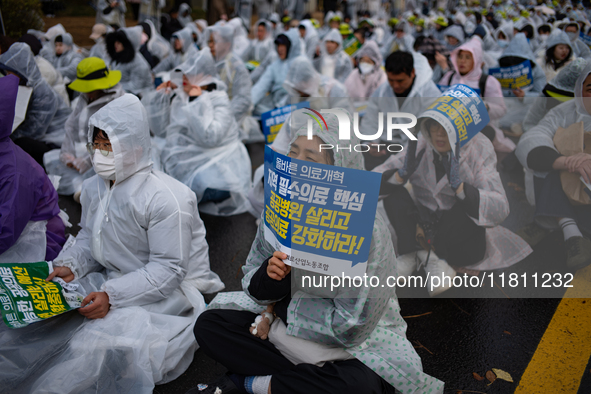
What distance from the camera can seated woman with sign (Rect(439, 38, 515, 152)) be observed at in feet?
15.2

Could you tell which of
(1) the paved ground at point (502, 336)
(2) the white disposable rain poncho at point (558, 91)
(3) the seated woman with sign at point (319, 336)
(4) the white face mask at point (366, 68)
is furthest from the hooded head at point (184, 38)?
(3) the seated woman with sign at point (319, 336)

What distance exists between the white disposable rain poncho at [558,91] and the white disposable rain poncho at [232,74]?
3181 mm

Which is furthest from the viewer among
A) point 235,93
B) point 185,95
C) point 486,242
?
point 235,93

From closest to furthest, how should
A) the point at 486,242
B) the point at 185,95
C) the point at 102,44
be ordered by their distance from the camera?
the point at 486,242 → the point at 185,95 → the point at 102,44

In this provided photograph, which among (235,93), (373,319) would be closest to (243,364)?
(373,319)

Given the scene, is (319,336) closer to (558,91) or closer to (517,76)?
(558,91)

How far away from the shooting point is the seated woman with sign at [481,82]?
4.62m

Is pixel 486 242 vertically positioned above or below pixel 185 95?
below

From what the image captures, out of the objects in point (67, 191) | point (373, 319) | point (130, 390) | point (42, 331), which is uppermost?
point (373, 319)

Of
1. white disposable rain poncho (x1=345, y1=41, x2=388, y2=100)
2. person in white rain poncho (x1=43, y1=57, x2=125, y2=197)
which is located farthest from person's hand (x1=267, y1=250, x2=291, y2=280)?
white disposable rain poncho (x1=345, y1=41, x2=388, y2=100)

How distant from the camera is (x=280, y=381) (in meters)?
1.88

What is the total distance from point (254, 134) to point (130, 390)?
4.69 meters

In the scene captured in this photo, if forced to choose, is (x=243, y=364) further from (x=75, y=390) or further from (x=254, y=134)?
(x=254, y=134)

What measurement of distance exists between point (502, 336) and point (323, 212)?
5.79ft
